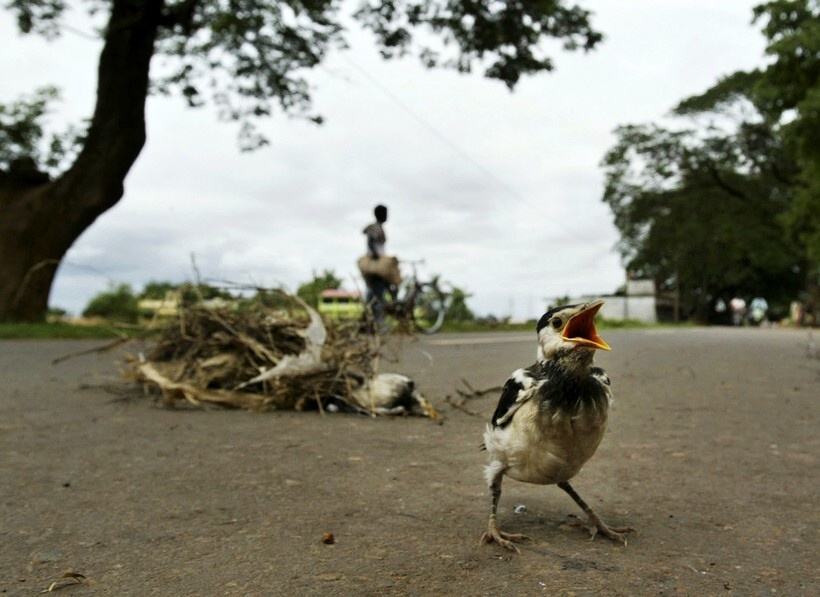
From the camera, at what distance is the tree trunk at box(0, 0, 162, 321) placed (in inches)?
636

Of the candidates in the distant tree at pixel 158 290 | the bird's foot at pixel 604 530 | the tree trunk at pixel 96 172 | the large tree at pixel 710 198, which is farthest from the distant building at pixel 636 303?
the bird's foot at pixel 604 530

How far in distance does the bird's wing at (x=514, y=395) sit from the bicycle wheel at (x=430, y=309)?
11370 millimetres

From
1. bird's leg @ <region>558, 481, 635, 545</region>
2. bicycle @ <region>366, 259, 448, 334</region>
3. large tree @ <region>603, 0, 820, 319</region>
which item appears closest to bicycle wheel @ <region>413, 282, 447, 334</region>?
bicycle @ <region>366, 259, 448, 334</region>

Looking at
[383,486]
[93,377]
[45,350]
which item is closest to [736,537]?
[383,486]

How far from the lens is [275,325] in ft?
18.8

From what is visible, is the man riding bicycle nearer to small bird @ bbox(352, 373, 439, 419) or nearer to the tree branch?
small bird @ bbox(352, 373, 439, 419)

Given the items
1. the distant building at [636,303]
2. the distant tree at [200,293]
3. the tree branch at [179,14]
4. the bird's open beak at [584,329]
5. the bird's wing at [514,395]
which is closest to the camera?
the bird's open beak at [584,329]

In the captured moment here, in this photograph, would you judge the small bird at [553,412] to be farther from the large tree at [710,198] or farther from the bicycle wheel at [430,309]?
the large tree at [710,198]

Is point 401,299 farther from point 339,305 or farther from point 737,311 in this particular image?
point 737,311

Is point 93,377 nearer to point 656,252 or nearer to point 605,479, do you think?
point 605,479

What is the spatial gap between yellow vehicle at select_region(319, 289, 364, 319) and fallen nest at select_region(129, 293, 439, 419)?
0.21 metres

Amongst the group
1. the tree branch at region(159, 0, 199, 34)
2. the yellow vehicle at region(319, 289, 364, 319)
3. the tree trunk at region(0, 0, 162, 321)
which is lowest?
the yellow vehicle at region(319, 289, 364, 319)

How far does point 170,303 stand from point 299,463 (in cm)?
290

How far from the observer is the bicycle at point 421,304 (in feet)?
40.7
